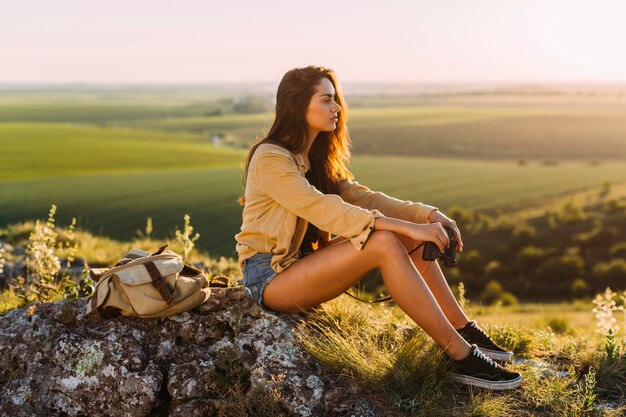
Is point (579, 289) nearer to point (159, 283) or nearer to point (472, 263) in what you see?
point (472, 263)

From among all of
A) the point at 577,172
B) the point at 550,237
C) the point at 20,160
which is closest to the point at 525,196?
the point at 550,237

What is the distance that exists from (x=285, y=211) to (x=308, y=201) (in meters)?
0.25

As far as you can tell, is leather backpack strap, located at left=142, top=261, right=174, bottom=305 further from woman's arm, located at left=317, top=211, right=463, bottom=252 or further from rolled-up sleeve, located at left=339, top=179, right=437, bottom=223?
rolled-up sleeve, located at left=339, top=179, right=437, bottom=223

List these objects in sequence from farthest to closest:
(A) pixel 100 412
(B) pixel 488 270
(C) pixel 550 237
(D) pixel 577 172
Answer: (D) pixel 577 172 → (C) pixel 550 237 → (B) pixel 488 270 → (A) pixel 100 412

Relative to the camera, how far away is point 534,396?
4105 mm

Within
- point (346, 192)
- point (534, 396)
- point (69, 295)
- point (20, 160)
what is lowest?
point (20, 160)

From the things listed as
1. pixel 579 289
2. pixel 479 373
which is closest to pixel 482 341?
pixel 479 373

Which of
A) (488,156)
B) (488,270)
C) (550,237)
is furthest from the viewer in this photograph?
(488,156)

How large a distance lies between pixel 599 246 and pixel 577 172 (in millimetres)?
19350

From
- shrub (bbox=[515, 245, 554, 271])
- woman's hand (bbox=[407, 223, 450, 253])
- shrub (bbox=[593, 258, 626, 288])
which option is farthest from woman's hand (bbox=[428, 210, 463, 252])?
shrub (bbox=[515, 245, 554, 271])

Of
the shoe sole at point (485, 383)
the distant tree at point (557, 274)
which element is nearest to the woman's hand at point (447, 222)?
the shoe sole at point (485, 383)

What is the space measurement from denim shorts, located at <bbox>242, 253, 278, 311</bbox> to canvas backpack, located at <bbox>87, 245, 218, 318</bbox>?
1.34 feet

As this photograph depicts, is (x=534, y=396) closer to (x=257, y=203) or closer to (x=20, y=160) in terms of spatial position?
(x=257, y=203)

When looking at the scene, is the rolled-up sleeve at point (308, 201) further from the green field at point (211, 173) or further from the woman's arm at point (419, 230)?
the green field at point (211, 173)
